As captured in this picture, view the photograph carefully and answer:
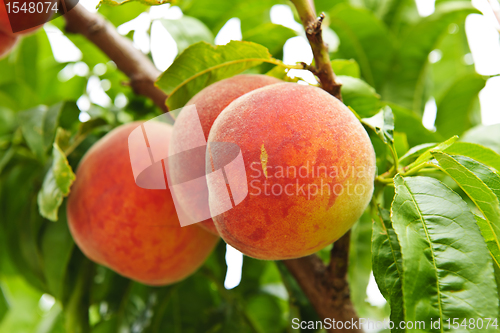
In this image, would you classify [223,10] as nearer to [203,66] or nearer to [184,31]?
A: [184,31]

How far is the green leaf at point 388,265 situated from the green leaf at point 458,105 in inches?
27.3

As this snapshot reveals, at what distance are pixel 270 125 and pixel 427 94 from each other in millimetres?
892

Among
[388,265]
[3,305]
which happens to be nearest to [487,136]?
[388,265]

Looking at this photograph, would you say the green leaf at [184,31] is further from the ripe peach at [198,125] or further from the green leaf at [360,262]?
the green leaf at [360,262]

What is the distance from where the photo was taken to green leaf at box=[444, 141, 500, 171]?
567mm

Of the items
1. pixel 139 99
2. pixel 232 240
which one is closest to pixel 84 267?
pixel 139 99

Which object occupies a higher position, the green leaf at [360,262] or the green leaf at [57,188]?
the green leaf at [57,188]

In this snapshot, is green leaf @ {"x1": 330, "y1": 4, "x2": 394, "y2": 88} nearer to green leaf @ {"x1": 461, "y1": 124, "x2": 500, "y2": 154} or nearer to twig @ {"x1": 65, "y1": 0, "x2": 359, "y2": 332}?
green leaf @ {"x1": 461, "y1": 124, "x2": 500, "y2": 154}

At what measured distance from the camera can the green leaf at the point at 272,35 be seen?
→ 916 mm

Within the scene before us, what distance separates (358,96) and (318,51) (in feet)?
0.61

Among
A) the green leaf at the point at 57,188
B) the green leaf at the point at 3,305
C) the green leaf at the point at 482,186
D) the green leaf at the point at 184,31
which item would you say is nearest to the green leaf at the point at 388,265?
the green leaf at the point at 482,186

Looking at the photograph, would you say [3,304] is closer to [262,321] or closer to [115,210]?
[115,210]

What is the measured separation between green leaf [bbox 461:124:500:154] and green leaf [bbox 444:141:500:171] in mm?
294

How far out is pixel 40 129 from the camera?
0.89 m
